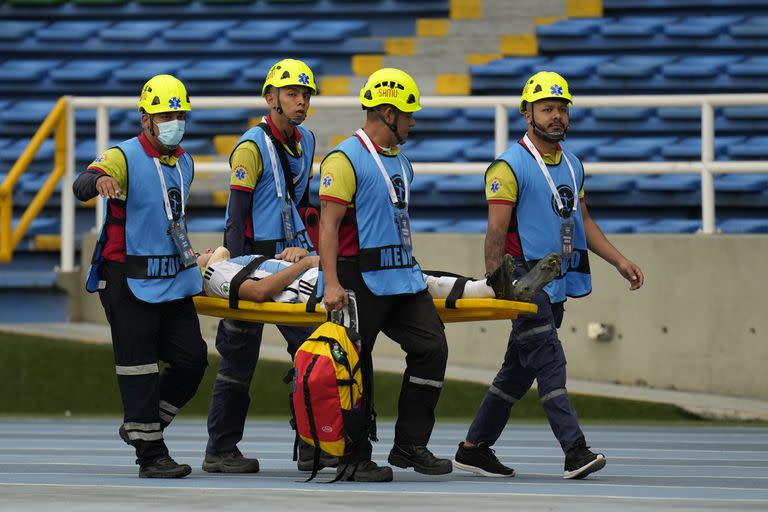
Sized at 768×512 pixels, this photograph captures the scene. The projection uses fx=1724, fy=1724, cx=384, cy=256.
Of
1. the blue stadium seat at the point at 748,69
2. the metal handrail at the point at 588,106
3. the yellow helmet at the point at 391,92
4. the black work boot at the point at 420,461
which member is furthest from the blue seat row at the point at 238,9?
the black work boot at the point at 420,461

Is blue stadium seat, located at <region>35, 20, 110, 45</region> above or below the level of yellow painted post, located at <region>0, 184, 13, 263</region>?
above

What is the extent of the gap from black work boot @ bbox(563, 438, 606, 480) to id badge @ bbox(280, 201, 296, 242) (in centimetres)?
173

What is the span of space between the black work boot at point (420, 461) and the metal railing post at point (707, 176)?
4.71m

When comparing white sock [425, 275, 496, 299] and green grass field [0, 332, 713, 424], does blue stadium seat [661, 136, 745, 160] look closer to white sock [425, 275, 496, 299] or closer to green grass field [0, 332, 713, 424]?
green grass field [0, 332, 713, 424]

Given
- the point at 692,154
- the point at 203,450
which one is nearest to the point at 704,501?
the point at 203,450

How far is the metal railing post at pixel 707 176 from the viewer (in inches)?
474

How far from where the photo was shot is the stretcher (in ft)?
25.5

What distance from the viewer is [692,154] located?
14.6m

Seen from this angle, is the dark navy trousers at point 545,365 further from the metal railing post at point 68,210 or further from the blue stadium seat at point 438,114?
the blue stadium seat at point 438,114

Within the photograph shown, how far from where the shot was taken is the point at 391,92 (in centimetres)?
767

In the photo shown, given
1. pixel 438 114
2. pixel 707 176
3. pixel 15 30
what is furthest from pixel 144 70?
pixel 707 176

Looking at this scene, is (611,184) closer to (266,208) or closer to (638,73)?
(638,73)

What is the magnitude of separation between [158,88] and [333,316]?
1324 mm

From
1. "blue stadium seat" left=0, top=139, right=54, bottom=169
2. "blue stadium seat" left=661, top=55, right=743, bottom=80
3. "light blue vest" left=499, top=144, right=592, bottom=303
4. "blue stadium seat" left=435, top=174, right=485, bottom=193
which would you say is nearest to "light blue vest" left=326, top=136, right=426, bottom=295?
"light blue vest" left=499, top=144, right=592, bottom=303
